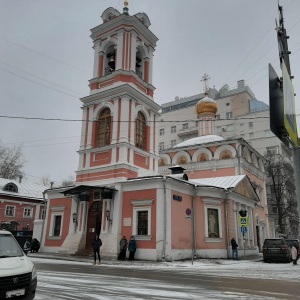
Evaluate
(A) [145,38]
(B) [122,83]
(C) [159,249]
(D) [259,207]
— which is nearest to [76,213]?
(C) [159,249]

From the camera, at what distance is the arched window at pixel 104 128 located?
23.5m

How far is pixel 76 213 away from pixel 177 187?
7.12 m

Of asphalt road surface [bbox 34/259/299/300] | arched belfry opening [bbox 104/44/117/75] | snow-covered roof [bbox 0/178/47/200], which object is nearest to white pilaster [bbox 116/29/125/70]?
arched belfry opening [bbox 104/44/117/75]

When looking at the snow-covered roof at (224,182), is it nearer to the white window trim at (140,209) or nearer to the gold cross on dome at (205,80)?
the white window trim at (140,209)

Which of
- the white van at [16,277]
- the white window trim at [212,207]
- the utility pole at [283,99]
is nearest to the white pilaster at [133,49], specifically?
the white window trim at [212,207]

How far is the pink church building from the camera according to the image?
19.5 meters

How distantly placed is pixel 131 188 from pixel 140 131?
5376 millimetres

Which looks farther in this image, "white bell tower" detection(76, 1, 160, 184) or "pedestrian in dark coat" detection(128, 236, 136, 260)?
"white bell tower" detection(76, 1, 160, 184)

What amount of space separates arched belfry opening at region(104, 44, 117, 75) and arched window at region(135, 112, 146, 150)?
4.30m

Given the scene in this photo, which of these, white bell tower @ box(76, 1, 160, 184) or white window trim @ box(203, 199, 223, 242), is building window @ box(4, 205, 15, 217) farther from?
white window trim @ box(203, 199, 223, 242)

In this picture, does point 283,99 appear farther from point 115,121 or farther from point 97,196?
point 115,121

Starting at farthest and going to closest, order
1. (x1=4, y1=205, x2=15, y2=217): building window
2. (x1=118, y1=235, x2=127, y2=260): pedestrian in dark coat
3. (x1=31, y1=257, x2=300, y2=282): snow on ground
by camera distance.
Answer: (x1=4, y1=205, x2=15, y2=217): building window < (x1=118, y1=235, x2=127, y2=260): pedestrian in dark coat < (x1=31, y1=257, x2=300, y2=282): snow on ground

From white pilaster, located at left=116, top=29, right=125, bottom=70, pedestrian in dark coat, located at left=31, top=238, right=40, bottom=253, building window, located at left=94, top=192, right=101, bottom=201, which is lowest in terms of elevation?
pedestrian in dark coat, located at left=31, top=238, right=40, bottom=253

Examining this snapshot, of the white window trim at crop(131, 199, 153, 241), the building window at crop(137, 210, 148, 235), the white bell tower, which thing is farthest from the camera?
the white bell tower
